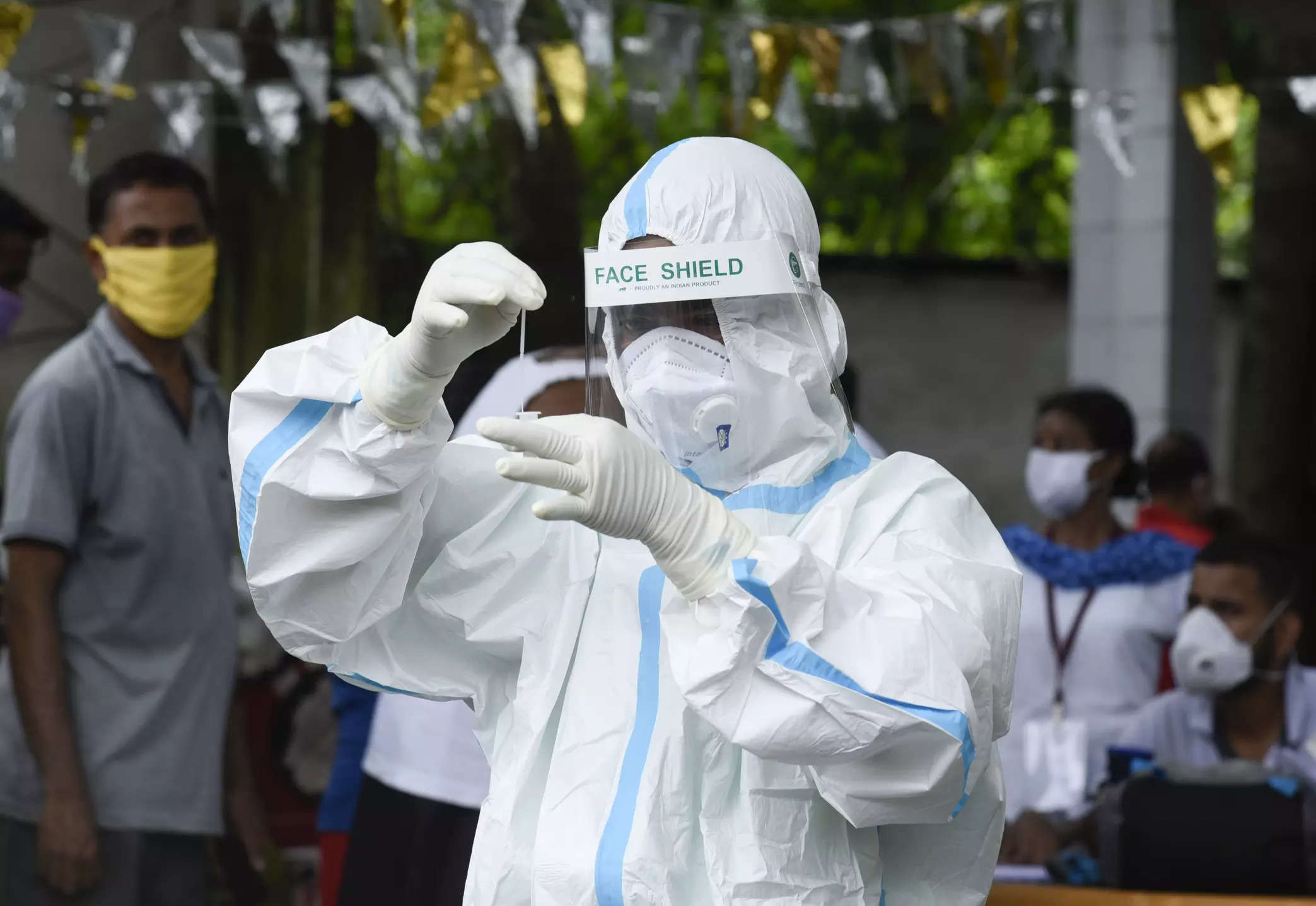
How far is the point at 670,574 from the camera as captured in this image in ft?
6.73

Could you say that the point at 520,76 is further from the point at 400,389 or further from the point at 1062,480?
the point at 400,389

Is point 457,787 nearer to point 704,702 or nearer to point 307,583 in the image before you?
point 307,583

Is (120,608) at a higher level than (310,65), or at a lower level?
lower

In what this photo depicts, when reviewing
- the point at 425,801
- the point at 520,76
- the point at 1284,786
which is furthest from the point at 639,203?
the point at 520,76

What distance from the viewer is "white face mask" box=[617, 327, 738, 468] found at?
2266mm

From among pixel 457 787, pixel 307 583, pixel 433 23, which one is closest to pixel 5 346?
pixel 457 787

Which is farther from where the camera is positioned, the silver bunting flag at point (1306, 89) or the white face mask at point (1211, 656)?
the silver bunting flag at point (1306, 89)

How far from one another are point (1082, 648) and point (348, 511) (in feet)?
10.7

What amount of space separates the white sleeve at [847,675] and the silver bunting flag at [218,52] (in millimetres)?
3926

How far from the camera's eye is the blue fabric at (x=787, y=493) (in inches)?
91.1

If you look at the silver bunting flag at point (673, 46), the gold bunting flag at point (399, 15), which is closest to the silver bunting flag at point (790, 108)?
the silver bunting flag at point (673, 46)

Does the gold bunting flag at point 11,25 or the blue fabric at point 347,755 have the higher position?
the gold bunting flag at point 11,25

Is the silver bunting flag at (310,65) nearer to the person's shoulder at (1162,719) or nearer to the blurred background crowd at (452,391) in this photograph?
the blurred background crowd at (452,391)

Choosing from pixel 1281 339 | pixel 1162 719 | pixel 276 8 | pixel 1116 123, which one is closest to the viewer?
pixel 1162 719
